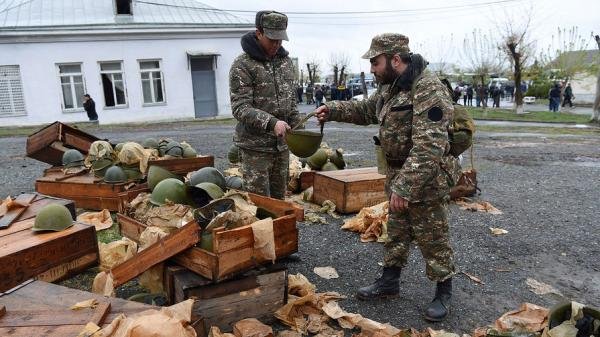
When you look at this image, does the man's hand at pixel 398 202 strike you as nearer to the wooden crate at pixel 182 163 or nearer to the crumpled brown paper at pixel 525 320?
the crumpled brown paper at pixel 525 320

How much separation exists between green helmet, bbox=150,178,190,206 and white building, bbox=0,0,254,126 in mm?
20002

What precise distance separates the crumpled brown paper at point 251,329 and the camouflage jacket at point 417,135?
50.5 inches

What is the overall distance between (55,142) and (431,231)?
5.99 metres

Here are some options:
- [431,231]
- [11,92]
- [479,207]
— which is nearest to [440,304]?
[431,231]

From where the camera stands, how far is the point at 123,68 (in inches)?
875

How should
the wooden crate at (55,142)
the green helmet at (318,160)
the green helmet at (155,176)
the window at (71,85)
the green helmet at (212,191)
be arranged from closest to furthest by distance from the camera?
the green helmet at (212,191), the green helmet at (155,176), the wooden crate at (55,142), the green helmet at (318,160), the window at (71,85)

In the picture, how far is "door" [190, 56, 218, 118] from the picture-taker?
2383 centimetres

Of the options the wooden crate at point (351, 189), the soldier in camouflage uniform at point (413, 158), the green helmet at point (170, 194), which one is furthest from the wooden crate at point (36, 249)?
the wooden crate at point (351, 189)

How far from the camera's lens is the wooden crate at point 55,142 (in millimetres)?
6887

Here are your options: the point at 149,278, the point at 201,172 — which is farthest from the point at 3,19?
the point at 149,278

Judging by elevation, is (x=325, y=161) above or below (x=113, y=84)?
below

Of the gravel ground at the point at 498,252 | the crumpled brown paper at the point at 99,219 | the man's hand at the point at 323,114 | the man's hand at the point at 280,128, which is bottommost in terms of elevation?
the gravel ground at the point at 498,252

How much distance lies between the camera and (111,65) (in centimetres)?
2220

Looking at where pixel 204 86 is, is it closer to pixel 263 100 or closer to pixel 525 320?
pixel 263 100
